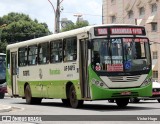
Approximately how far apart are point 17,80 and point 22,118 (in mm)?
11200

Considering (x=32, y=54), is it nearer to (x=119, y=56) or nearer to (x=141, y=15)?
(x=119, y=56)

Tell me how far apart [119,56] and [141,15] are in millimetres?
41671

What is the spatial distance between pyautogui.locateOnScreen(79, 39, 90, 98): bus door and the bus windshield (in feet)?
1.82

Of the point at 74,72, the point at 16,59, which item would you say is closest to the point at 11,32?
the point at 16,59

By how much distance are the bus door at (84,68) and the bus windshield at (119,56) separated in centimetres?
55

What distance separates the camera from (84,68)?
19969mm

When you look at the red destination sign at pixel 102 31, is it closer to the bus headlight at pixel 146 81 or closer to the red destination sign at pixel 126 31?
the red destination sign at pixel 126 31

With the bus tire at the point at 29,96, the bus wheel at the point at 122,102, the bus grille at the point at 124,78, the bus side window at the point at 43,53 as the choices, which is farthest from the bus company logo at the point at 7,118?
the bus tire at the point at 29,96

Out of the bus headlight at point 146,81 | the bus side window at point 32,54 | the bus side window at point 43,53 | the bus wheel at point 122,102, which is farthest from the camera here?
the bus side window at point 32,54

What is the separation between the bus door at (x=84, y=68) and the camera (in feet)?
64.9

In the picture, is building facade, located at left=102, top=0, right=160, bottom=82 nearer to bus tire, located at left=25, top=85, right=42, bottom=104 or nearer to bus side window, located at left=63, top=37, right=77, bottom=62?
bus tire, located at left=25, top=85, right=42, bottom=104

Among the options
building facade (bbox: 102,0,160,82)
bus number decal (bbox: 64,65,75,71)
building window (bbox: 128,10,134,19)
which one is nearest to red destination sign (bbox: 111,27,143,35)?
bus number decal (bbox: 64,65,75,71)

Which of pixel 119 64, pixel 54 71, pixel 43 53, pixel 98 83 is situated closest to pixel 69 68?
pixel 54 71

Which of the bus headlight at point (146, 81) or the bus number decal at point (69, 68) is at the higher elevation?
the bus number decal at point (69, 68)
